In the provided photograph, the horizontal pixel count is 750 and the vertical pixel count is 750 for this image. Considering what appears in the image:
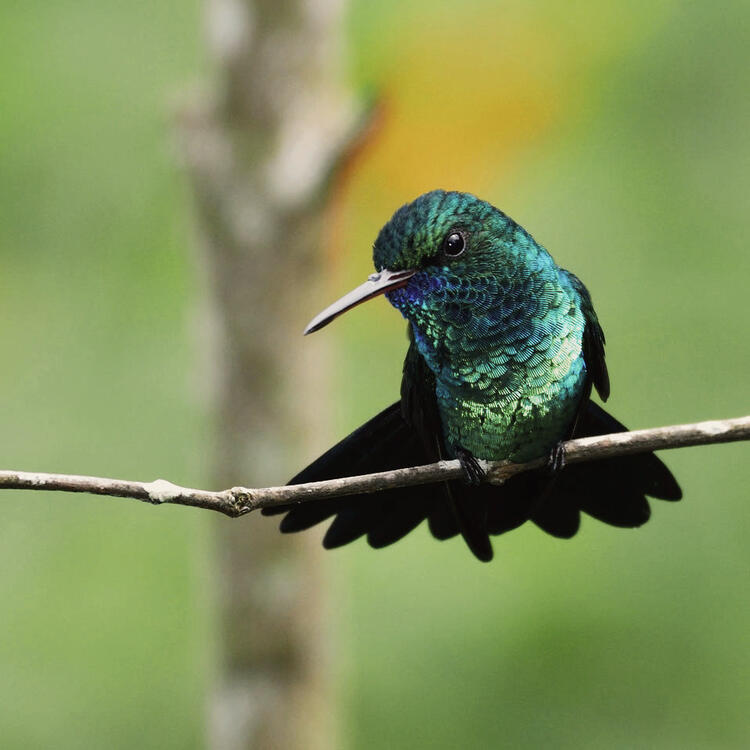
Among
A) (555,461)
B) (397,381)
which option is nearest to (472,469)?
(555,461)

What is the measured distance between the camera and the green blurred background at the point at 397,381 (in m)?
6.96

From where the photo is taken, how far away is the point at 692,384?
719cm

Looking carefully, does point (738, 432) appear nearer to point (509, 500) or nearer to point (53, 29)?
point (509, 500)

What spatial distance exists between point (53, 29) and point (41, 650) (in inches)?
166

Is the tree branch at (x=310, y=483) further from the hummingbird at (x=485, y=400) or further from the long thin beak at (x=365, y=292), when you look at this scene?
the hummingbird at (x=485, y=400)

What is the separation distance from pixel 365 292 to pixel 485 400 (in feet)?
2.47

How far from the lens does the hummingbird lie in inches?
111

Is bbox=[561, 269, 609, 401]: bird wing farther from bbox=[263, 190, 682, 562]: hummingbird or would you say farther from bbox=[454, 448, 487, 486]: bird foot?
bbox=[454, 448, 487, 486]: bird foot

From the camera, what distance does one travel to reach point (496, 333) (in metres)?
3.05

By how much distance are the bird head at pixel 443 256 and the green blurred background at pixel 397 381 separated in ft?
11.5

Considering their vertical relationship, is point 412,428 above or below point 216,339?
below

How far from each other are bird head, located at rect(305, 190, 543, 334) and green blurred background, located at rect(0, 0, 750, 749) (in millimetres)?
3512

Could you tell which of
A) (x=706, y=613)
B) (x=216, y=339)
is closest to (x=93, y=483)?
(x=216, y=339)

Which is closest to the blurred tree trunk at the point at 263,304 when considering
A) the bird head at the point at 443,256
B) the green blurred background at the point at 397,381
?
the green blurred background at the point at 397,381
